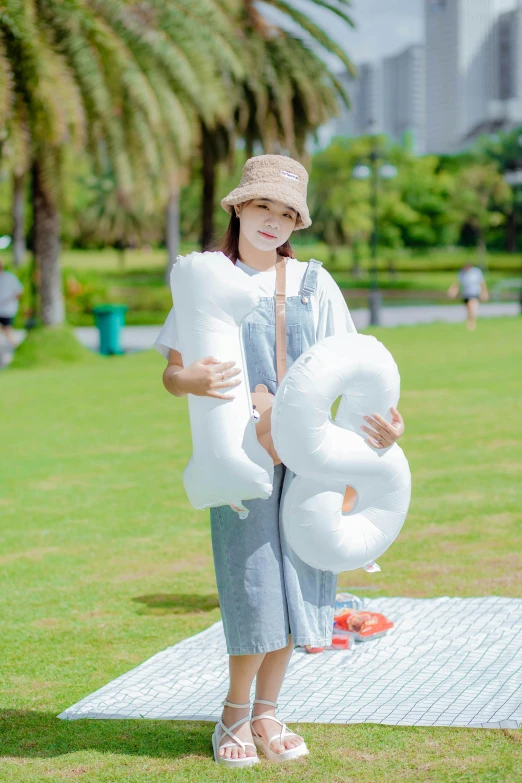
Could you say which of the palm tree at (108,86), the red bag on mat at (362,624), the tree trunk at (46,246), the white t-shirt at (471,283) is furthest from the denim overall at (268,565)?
the white t-shirt at (471,283)

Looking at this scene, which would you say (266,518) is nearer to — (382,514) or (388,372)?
(382,514)

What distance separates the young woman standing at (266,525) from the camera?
3.14 meters

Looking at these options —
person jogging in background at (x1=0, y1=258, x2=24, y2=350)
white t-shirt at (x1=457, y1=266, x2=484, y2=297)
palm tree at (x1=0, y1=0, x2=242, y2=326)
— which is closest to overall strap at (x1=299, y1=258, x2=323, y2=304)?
palm tree at (x1=0, y1=0, x2=242, y2=326)

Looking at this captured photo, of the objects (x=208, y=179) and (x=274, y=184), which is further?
(x=208, y=179)

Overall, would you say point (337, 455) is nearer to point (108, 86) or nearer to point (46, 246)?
point (108, 86)

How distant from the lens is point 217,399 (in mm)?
3039

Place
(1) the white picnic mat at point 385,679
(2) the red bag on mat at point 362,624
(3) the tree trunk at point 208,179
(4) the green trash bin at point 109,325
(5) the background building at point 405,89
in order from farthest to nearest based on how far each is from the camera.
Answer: (5) the background building at point 405,89 < (3) the tree trunk at point 208,179 < (4) the green trash bin at point 109,325 < (2) the red bag on mat at point 362,624 < (1) the white picnic mat at point 385,679

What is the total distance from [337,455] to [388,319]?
2783cm

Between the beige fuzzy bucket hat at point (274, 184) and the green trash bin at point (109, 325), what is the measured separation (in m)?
17.1

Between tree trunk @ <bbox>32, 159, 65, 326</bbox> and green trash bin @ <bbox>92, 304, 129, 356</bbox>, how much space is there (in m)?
1.75

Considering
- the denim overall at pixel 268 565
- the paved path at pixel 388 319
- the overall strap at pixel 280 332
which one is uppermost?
the overall strap at pixel 280 332

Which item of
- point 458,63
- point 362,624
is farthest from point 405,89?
point 362,624

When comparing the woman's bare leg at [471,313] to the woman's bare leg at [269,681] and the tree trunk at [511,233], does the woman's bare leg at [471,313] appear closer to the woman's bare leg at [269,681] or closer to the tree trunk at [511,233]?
the woman's bare leg at [269,681]

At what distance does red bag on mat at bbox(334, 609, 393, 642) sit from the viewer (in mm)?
4352
